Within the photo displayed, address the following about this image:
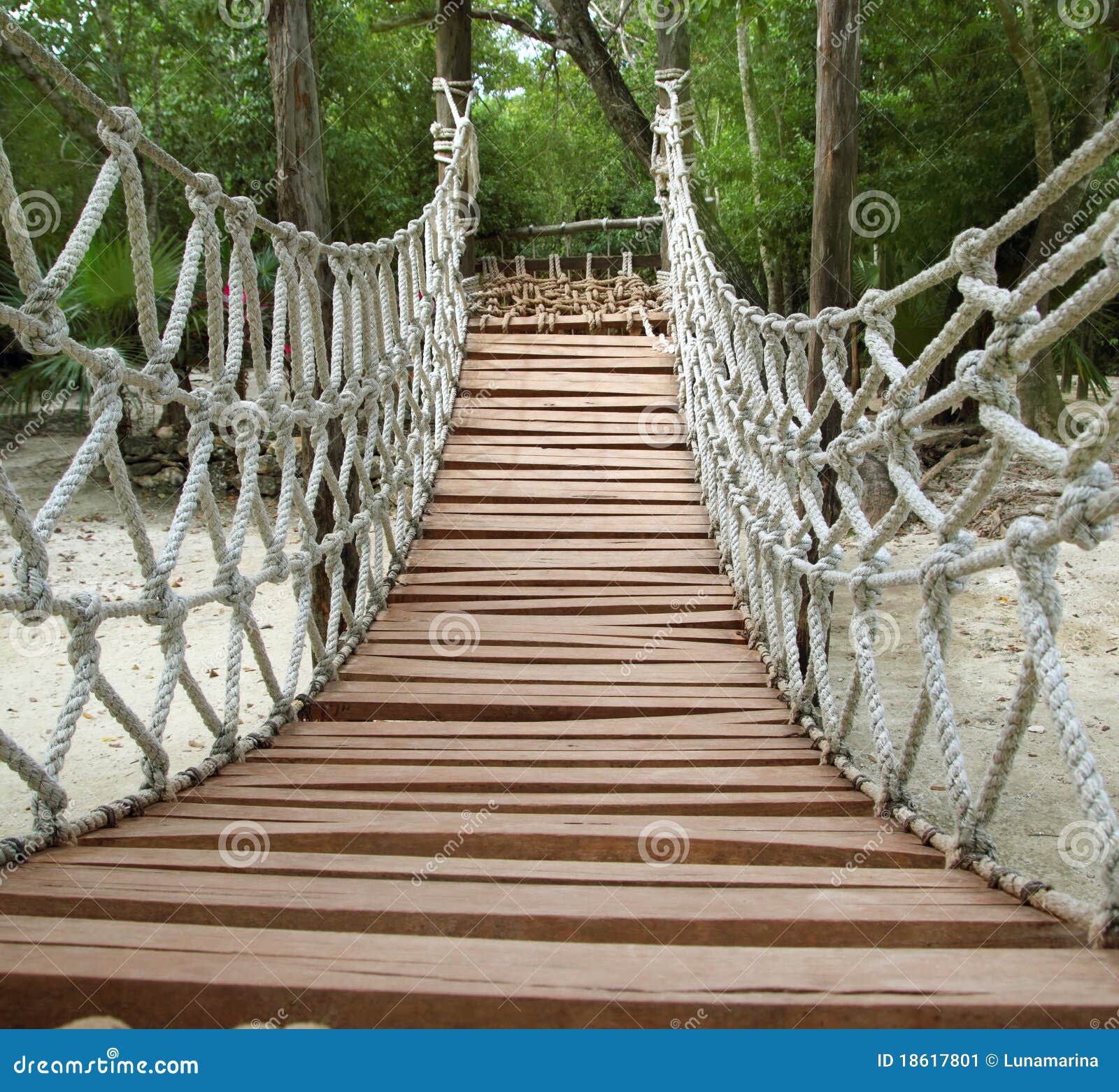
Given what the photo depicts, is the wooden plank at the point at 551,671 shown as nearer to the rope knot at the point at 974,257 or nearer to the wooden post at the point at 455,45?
the rope knot at the point at 974,257

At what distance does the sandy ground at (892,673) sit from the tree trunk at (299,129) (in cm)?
138

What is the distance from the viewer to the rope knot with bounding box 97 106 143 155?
1.32 meters

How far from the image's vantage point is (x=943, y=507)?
5.80 meters

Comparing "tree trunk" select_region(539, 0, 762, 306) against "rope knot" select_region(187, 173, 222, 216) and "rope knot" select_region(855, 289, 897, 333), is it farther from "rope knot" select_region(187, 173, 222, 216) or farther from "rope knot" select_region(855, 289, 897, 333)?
"rope knot" select_region(187, 173, 222, 216)

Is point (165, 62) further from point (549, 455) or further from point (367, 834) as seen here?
point (367, 834)

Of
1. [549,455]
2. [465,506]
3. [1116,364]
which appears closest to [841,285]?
[549,455]

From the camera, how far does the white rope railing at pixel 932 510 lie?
33.8 inches

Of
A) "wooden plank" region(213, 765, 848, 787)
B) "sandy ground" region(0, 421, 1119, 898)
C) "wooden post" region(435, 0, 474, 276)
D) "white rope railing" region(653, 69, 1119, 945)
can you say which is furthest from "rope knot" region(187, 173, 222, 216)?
"wooden post" region(435, 0, 474, 276)

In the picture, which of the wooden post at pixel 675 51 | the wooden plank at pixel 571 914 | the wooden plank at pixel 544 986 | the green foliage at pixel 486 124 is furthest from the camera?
the green foliage at pixel 486 124

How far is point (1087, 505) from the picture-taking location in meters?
0.84

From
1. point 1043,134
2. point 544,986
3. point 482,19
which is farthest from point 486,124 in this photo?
point 544,986

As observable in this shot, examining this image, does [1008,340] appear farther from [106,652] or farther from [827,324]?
[106,652]

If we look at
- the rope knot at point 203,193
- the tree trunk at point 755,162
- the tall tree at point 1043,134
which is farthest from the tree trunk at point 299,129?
the tree trunk at point 755,162

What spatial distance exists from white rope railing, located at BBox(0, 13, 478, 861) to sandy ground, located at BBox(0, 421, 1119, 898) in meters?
1.38
